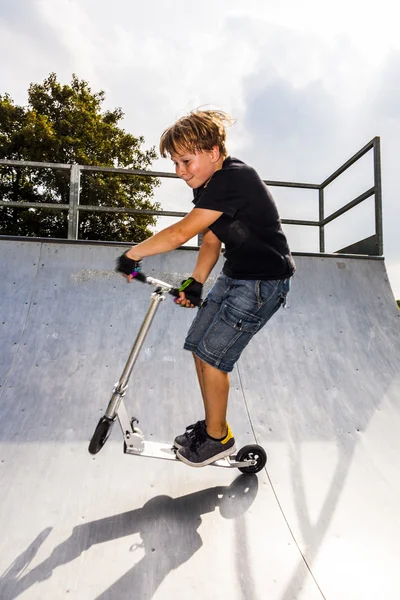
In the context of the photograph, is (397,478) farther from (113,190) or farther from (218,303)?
(113,190)

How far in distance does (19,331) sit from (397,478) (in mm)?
3376

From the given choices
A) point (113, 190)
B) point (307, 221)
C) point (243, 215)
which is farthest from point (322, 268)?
point (113, 190)

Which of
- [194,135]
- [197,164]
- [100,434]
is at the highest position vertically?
[194,135]

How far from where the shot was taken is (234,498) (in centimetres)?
262

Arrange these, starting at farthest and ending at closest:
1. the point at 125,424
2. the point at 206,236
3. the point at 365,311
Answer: the point at 365,311, the point at 206,236, the point at 125,424

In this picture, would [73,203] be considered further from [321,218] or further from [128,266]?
[128,266]

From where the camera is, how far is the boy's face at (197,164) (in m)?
2.43

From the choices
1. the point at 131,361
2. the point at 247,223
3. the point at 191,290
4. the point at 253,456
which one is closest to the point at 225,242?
the point at 247,223

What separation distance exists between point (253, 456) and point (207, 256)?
1.28m

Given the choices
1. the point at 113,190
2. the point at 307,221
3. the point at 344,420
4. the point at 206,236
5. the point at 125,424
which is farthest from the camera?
the point at 113,190

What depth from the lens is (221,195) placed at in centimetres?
227

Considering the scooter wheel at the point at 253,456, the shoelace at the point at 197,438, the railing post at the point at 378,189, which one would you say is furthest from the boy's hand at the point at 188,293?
the railing post at the point at 378,189

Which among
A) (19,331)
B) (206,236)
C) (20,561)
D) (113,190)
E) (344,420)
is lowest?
(20,561)

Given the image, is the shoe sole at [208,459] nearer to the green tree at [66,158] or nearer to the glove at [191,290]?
the glove at [191,290]
